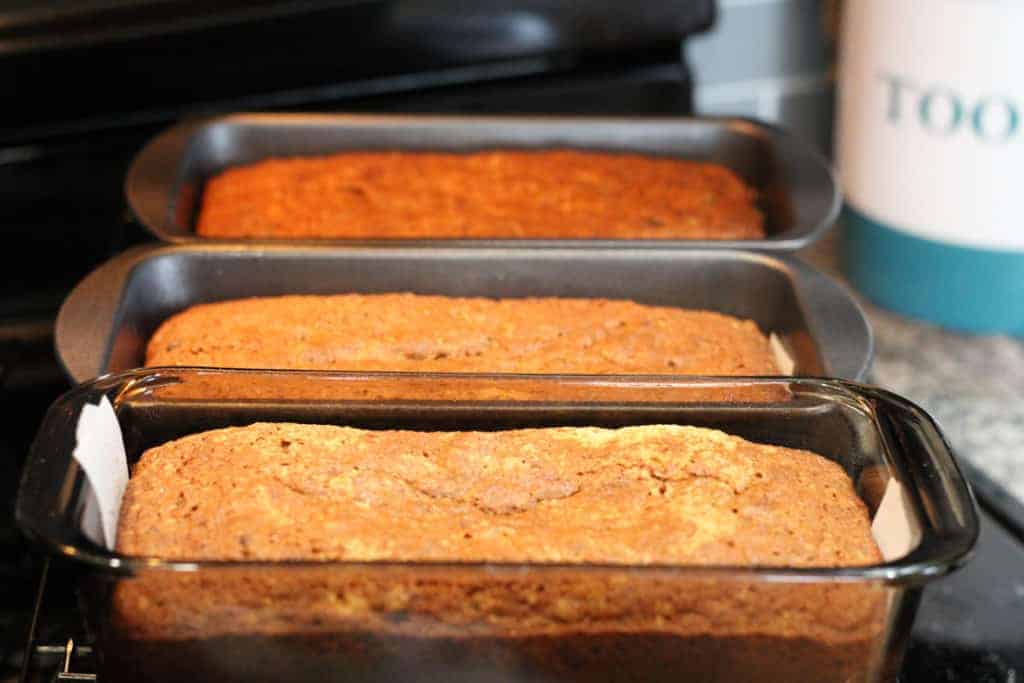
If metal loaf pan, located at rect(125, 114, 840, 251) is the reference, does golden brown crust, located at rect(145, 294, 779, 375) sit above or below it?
below

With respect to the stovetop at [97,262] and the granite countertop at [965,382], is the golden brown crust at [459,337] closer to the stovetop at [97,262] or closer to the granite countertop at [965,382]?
the stovetop at [97,262]

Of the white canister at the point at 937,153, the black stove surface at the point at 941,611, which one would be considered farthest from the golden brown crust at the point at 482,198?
the black stove surface at the point at 941,611

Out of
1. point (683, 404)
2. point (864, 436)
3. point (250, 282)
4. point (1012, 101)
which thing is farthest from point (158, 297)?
point (1012, 101)

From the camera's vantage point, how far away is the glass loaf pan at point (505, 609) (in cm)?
69

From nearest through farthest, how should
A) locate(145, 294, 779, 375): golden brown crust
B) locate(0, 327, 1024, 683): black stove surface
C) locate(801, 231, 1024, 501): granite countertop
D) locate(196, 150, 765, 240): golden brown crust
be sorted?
locate(0, 327, 1024, 683): black stove surface, locate(145, 294, 779, 375): golden brown crust, locate(196, 150, 765, 240): golden brown crust, locate(801, 231, 1024, 501): granite countertop

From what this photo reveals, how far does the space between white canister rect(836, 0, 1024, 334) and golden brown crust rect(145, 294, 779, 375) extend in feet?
1.71

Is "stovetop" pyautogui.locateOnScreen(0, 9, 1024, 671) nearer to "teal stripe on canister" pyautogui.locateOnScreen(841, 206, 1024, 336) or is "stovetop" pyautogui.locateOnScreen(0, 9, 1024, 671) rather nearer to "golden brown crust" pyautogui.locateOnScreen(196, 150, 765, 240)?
"golden brown crust" pyautogui.locateOnScreen(196, 150, 765, 240)

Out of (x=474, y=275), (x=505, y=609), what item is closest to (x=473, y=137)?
(x=474, y=275)

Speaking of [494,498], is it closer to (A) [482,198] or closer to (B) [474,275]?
(B) [474,275]

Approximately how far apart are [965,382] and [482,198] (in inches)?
29.9

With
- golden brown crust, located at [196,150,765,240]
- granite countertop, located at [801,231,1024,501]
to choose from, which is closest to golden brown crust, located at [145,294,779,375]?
golden brown crust, located at [196,150,765,240]

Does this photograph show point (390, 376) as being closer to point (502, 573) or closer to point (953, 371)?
point (502, 573)

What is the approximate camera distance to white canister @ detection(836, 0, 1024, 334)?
142 centimetres

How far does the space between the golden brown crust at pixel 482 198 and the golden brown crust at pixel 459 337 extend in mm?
137
